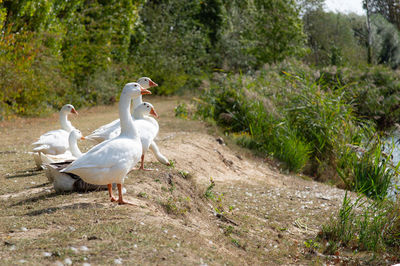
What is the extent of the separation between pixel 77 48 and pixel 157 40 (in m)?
6.22

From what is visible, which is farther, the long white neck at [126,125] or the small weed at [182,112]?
the small weed at [182,112]

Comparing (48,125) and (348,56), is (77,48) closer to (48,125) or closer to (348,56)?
(48,125)

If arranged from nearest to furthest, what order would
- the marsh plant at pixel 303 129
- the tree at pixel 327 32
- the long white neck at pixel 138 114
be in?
the long white neck at pixel 138 114
the marsh plant at pixel 303 129
the tree at pixel 327 32

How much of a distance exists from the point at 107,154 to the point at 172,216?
45.6 inches

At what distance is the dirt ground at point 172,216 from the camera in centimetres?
407

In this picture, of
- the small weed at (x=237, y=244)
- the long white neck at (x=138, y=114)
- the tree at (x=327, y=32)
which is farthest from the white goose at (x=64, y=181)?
the tree at (x=327, y=32)

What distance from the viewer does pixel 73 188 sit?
5.77m

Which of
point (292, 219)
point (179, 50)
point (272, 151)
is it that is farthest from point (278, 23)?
point (292, 219)

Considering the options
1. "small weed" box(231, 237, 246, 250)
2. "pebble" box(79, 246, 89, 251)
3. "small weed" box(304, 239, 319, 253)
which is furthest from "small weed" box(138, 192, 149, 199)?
"small weed" box(304, 239, 319, 253)

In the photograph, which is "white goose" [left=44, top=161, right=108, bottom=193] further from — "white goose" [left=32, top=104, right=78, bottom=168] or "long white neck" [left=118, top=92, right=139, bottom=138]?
"white goose" [left=32, top=104, right=78, bottom=168]

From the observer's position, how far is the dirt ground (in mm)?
4070

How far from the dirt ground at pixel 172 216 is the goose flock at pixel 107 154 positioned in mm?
215

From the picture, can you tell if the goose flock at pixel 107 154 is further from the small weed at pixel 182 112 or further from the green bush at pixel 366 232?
the small weed at pixel 182 112

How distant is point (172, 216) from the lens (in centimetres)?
554
